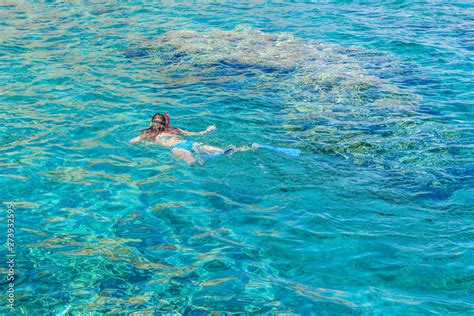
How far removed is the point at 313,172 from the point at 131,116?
4076 mm

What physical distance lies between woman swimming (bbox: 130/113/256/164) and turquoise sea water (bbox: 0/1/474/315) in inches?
7.6

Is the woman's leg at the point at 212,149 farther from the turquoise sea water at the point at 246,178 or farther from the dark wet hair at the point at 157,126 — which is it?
the dark wet hair at the point at 157,126

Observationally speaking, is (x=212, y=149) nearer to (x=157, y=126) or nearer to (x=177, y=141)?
(x=177, y=141)

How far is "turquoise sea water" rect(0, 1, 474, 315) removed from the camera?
4836 mm

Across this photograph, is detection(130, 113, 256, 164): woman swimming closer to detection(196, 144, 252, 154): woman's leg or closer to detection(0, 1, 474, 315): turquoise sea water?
detection(196, 144, 252, 154): woman's leg

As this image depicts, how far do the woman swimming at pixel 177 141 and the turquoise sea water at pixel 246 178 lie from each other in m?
0.19

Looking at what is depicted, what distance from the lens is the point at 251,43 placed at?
13766 mm

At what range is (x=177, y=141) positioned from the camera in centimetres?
811

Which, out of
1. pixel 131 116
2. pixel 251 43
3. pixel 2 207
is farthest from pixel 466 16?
pixel 2 207

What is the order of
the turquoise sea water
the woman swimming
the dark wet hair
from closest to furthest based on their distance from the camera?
1. the turquoise sea water
2. the woman swimming
3. the dark wet hair

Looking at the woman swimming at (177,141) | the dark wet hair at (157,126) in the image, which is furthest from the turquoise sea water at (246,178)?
the dark wet hair at (157,126)

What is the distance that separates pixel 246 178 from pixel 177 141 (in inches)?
66.6

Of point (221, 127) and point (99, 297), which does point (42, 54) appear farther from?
point (99, 297)

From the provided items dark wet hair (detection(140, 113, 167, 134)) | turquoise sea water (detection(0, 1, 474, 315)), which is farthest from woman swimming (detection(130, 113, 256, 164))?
turquoise sea water (detection(0, 1, 474, 315))
